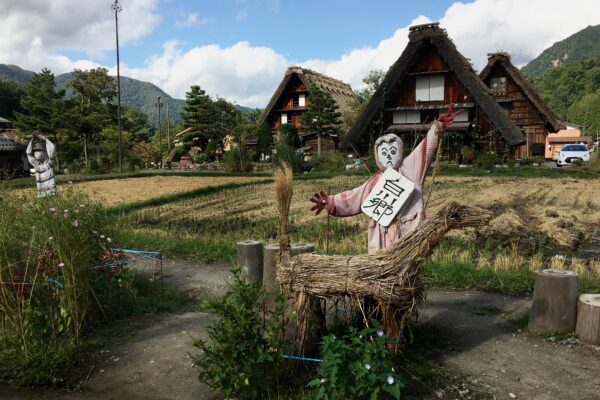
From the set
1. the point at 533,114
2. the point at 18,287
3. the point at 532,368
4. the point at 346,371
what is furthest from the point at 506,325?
the point at 533,114

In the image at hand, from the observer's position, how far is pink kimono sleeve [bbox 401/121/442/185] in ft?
11.0

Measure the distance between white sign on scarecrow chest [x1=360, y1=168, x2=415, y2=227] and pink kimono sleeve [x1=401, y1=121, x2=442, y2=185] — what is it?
0.27 ft

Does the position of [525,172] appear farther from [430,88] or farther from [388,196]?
[388,196]

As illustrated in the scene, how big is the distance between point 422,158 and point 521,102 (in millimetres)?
25225

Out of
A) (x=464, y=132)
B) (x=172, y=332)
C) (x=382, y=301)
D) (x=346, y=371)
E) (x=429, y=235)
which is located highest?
(x=464, y=132)

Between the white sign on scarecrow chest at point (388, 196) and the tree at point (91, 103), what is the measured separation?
2815 cm

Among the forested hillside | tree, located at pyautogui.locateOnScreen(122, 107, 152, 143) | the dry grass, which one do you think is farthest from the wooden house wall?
the forested hillside

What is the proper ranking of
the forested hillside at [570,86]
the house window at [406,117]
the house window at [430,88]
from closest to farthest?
the house window at [430,88], the house window at [406,117], the forested hillside at [570,86]

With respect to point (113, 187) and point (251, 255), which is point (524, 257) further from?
point (113, 187)

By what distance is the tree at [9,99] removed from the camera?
4321 centimetres

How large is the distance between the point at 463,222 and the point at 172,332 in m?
2.58

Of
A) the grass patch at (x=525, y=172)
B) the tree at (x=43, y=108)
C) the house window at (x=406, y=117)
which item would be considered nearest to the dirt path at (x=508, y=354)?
the grass patch at (x=525, y=172)

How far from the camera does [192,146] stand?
109 ft

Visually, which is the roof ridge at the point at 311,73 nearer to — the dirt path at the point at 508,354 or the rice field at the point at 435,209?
the rice field at the point at 435,209
